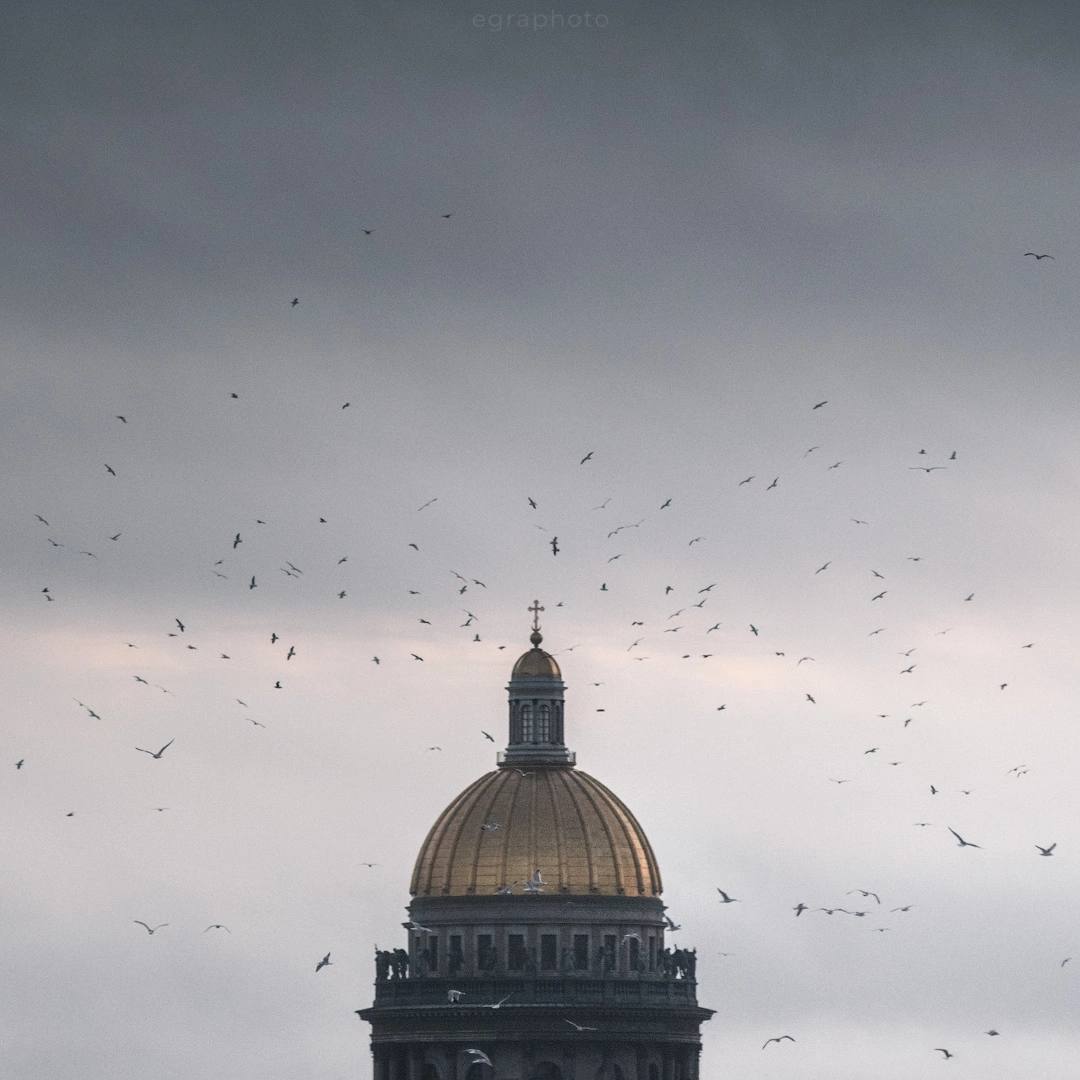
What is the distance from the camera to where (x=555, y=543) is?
7062 inches

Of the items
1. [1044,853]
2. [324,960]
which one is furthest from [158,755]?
[1044,853]

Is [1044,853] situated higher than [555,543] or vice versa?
[555,543]

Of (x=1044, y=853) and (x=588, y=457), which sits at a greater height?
(x=588, y=457)

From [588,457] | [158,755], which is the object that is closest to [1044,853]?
[588,457]

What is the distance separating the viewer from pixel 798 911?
603ft

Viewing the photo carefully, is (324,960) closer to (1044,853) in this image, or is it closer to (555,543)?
(555,543)

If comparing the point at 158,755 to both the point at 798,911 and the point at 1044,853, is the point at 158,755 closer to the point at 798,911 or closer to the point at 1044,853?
the point at 798,911

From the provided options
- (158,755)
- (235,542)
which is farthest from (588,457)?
(158,755)

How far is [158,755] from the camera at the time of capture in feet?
592

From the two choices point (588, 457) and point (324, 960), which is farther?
point (324, 960)

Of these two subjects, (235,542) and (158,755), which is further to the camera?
(158,755)

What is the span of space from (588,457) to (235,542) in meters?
10.4

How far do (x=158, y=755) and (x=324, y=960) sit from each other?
13023 mm

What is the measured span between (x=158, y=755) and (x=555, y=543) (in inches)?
548
